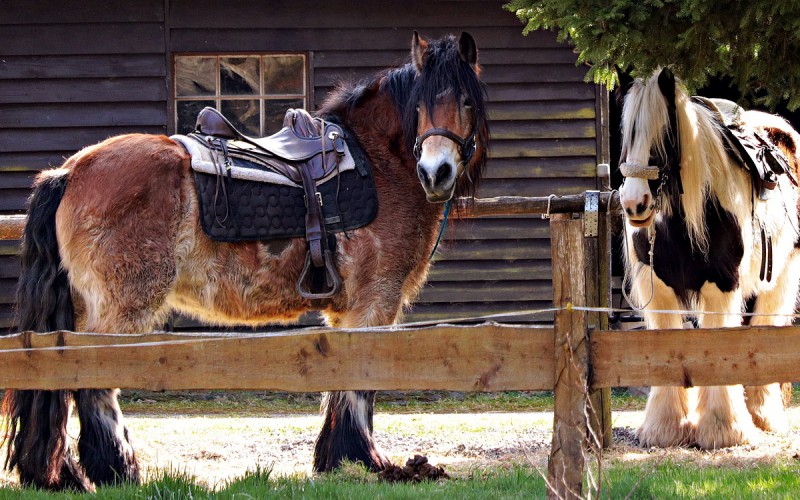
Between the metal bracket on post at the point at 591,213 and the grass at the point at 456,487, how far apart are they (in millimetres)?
1563

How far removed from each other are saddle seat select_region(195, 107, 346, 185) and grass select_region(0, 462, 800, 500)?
1.60m

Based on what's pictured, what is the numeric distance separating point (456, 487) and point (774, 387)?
126 inches

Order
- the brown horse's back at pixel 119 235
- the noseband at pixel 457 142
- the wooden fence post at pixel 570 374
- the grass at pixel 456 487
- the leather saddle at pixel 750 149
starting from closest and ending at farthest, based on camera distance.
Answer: the wooden fence post at pixel 570 374 → the grass at pixel 456 487 → the brown horse's back at pixel 119 235 → the noseband at pixel 457 142 → the leather saddle at pixel 750 149

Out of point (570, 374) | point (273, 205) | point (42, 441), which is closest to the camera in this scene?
point (570, 374)

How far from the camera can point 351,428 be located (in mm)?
4840

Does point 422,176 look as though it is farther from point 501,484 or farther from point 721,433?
point 721,433

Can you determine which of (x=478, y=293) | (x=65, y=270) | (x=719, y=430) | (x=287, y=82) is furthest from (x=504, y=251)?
(x=65, y=270)

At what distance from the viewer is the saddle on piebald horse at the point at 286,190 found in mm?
4836

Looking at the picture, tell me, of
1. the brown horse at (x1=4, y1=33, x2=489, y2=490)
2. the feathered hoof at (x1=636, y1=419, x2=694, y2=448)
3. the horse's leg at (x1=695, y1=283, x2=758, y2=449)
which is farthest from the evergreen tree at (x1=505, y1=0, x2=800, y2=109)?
the feathered hoof at (x1=636, y1=419, x2=694, y2=448)

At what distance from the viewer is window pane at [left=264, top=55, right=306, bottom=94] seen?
9516mm

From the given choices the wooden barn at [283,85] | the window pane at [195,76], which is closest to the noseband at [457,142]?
the wooden barn at [283,85]

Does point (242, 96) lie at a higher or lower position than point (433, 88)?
higher

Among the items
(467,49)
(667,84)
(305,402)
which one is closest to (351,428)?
(467,49)

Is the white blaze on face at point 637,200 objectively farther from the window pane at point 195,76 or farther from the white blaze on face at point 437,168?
the window pane at point 195,76
